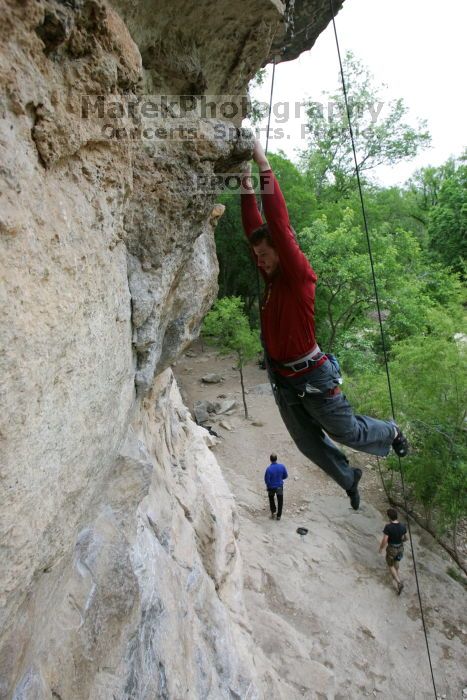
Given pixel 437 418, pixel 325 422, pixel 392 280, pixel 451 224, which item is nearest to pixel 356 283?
pixel 392 280

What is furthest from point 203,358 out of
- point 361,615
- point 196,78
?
point 196,78

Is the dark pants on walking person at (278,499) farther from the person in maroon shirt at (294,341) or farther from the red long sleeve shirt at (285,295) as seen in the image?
the red long sleeve shirt at (285,295)

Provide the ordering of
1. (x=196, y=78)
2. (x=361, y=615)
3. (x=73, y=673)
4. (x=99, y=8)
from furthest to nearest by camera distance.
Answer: (x=361, y=615), (x=196, y=78), (x=73, y=673), (x=99, y=8)

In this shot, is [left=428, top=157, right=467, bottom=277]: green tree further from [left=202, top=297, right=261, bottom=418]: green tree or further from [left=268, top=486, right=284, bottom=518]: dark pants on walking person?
[left=268, top=486, right=284, bottom=518]: dark pants on walking person

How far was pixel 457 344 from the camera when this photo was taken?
925 cm

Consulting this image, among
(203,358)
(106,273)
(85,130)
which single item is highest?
(85,130)

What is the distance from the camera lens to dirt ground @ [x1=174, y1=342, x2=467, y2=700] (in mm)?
6320

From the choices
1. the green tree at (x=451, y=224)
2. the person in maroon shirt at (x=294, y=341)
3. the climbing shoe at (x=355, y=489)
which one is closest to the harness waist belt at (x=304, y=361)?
the person in maroon shirt at (x=294, y=341)

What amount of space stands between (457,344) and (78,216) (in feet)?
29.7

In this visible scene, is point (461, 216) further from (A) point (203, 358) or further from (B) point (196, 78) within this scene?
(B) point (196, 78)

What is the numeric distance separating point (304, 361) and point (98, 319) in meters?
1.89

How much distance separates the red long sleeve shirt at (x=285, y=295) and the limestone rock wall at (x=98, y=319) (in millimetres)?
528

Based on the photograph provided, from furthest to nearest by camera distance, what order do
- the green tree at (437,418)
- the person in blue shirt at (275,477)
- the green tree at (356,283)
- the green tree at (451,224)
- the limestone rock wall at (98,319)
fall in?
the green tree at (451,224) → the green tree at (356,283) → the person in blue shirt at (275,477) → the green tree at (437,418) → the limestone rock wall at (98,319)

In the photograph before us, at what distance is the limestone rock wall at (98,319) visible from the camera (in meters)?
1.68
